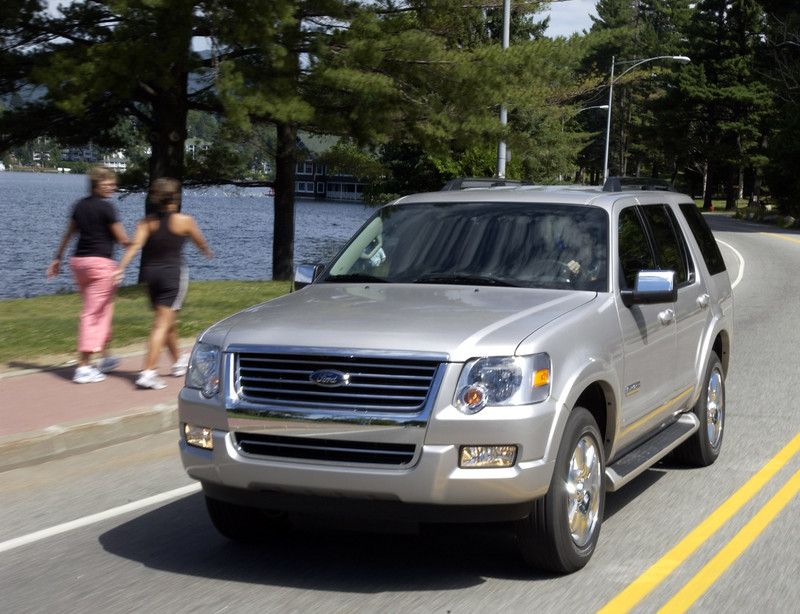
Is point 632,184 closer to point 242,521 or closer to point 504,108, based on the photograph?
point 242,521

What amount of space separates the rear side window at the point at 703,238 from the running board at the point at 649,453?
137 cm

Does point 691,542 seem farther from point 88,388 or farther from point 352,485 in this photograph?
point 88,388

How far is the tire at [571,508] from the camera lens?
555 cm

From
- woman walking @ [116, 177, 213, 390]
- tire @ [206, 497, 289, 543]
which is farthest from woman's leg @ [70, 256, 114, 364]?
tire @ [206, 497, 289, 543]

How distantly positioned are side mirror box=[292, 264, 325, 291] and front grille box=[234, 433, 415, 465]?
1.78 m

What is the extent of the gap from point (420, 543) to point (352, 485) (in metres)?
1.21

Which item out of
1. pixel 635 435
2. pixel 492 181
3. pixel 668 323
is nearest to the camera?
pixel 635 435

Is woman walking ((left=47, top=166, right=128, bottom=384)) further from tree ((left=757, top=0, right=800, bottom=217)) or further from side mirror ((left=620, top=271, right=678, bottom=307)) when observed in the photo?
tree ((left=757, top=0, right=800, bottom=217))

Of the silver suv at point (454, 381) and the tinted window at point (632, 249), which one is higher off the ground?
the tinted window at point (632, 249)

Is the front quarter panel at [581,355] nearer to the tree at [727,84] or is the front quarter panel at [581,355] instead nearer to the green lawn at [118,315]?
the green lawn at [118,315]

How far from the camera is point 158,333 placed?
35.2 feet

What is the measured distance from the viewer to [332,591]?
555cm

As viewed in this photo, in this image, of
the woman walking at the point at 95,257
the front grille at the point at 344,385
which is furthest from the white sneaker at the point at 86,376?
the front grille at the point at 344,385

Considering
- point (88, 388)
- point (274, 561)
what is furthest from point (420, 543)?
point (88, 388)
